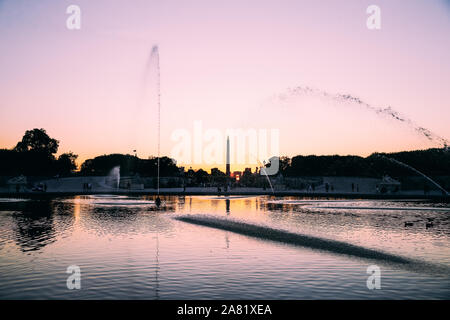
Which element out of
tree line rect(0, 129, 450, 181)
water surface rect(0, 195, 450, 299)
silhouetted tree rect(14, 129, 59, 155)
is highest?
silhouetted tree rect(14, 129, 59, 155)

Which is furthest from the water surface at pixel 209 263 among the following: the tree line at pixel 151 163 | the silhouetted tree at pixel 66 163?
the silhouetted tree at pixel 66 163

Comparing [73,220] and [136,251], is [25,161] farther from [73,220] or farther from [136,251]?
[136,251]

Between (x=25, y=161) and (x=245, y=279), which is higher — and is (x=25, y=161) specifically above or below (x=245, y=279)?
above

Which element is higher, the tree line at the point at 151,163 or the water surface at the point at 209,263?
the tree line at the point at 151,163

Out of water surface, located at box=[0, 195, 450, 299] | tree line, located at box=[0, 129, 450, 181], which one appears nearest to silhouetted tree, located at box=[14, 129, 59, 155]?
tree line, located at box=[0, 129, 450, 181]

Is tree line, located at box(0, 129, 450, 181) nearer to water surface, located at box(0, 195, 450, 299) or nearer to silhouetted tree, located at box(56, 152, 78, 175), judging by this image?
silhouetted tree, located at box(56, 152, 78, 175)

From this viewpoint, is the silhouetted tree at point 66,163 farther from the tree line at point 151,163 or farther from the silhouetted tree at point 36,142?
the silhouetted tree at point 36,142

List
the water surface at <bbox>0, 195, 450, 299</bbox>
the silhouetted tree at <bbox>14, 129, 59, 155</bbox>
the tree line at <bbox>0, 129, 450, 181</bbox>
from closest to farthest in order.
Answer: the water surface at <bbox>0, 195, 450, 299</bbox> → the tree line at <bbox>0, 129, 450, 181</bbox> → the silhouetted tree at <bbox>14, 129, 59, 155</bbox>

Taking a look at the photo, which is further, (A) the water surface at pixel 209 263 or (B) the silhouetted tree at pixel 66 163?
(B) the silhouetted tree at pixel 66 163

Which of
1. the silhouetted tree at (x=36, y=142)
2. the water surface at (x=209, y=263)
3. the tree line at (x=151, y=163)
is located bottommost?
the water surface at (x=209, y=263)
